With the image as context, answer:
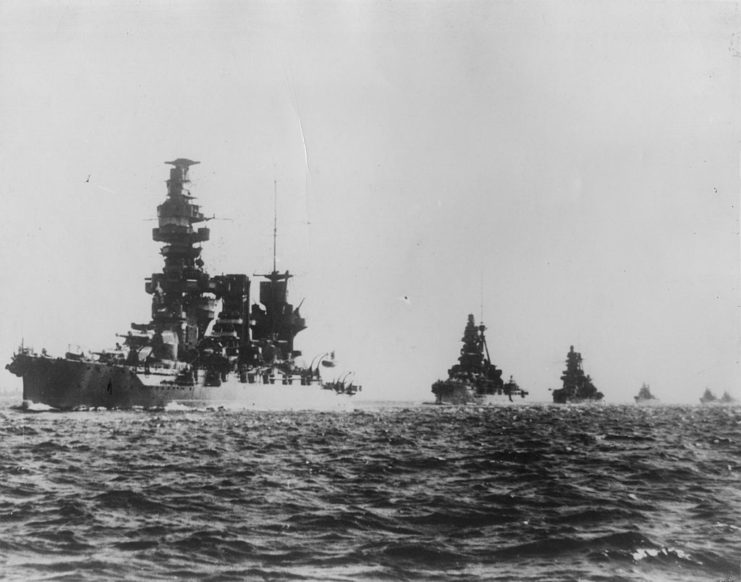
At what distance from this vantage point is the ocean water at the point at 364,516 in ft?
24.5

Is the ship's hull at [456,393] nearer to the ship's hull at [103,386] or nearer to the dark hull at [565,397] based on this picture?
the dark hull at [565,397]

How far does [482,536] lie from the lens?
8641 mm

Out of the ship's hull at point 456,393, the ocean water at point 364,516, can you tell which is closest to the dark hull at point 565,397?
the ship's hull at point 456,393

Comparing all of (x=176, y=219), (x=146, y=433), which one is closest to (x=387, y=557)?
(x=146, y=433)

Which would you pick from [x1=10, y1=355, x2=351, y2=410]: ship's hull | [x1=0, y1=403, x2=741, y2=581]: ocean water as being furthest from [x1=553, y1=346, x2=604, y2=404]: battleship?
[x1=0, y1=403, x2=741, y2=581]: ocean water

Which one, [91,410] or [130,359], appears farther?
[130,359]

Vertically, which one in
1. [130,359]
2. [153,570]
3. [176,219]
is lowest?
[153,570]

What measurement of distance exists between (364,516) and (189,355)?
4493 cm

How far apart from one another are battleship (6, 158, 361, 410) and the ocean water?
85.5 ft

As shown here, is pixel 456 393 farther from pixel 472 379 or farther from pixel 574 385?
pixel 574 385

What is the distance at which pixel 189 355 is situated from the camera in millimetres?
52312

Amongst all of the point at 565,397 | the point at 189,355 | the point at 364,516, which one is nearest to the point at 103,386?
the point at 189,355

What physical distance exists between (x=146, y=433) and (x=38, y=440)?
13.0ft

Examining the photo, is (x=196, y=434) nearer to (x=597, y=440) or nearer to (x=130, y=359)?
(x=597, y=440)
